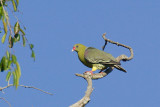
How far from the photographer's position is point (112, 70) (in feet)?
25.5

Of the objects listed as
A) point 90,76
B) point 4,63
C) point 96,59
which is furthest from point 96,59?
point 4,63

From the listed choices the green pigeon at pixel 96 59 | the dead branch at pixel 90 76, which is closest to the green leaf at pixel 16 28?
the dead branch at pixel 90 76

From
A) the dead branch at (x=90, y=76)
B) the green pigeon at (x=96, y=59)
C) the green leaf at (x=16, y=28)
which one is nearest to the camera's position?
the green leaf at (x=16, y=28)

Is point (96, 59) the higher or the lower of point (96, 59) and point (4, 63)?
the higher

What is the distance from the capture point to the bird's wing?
761cm

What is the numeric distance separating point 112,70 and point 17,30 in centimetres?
316

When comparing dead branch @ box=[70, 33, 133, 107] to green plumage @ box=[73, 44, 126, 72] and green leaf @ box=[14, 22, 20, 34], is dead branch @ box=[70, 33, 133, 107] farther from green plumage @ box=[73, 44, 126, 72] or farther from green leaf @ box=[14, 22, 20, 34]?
green leaf @ box=[14, 22, 20, 34]

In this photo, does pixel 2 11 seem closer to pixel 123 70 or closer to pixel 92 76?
pixel 92 76

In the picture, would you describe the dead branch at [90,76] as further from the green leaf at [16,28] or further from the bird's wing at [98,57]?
the green leaf at [16,28]

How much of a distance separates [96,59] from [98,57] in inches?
2.8

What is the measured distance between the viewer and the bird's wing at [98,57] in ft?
25.0

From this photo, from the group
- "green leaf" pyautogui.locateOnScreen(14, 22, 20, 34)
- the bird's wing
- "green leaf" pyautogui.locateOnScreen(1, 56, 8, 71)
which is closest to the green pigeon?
the bird's wing

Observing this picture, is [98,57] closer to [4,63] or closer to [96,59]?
[96,59]

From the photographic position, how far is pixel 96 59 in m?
7.75
